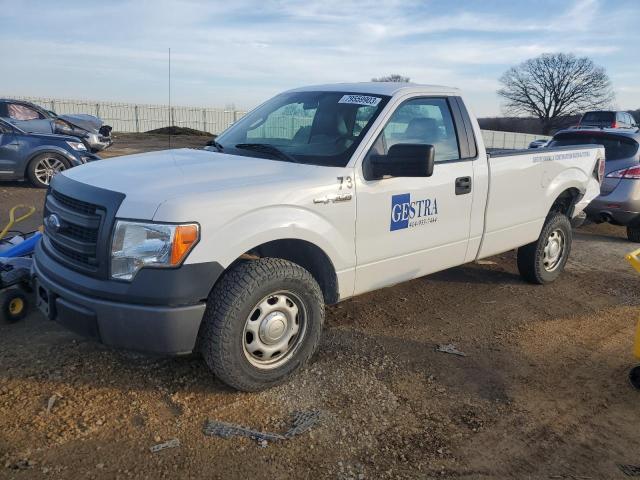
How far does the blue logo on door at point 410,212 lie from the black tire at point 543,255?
197 centimetres

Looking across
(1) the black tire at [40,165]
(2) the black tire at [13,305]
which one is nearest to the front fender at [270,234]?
(2) the black tire at [13,305]

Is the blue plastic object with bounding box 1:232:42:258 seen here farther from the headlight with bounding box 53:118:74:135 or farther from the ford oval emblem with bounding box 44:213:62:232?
the headlight with bounding box 53:118:74:135

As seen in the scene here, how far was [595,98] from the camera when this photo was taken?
212 ft

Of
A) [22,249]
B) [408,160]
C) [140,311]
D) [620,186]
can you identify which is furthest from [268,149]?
[620,186]

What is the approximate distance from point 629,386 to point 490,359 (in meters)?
0.93

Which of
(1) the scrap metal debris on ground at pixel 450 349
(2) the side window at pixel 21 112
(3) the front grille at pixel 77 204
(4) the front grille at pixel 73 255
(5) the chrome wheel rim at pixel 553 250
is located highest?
(2) the side window at pixel 21 112

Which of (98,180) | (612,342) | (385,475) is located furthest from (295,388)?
(612,342)

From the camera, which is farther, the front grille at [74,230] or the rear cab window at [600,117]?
the rear cab window at [600,117]

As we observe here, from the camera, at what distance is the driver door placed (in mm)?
3967

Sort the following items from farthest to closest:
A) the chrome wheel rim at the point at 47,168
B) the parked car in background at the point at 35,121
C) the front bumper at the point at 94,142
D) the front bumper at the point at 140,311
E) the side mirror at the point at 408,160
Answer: the front bumper at the point at 94,142 < the parked car in background at the point at 35,121 < the chrome wheel rim at the point at 47,168 < the side mirror at the point at 408,160 < the front bumper at the point at 140,311

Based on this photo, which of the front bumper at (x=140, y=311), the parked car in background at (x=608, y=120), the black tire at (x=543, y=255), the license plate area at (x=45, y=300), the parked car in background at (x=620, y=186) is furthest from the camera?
the parked car in background at (x=608, y=120)

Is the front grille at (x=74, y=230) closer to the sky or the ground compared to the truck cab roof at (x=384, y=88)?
closer to the ground

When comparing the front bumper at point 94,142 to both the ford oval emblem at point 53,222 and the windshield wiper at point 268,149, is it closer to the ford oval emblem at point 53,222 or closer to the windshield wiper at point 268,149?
the windshield wiper at point 268,149

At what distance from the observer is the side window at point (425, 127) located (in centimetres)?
419
